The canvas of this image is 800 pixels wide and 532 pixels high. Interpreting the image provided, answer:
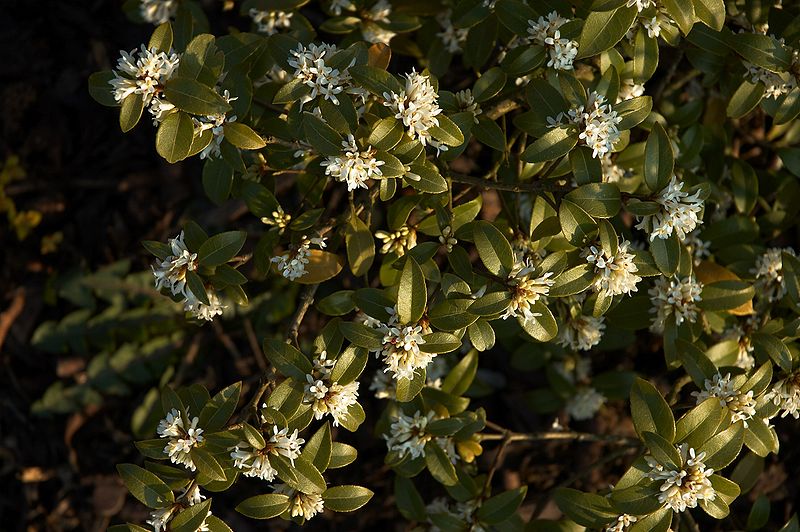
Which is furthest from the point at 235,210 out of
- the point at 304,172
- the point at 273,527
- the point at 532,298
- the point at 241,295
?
the point at 532,298

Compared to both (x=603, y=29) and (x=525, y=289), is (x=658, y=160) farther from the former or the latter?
(x=525, y=289)

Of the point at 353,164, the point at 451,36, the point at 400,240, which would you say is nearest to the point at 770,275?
the point at 400,240

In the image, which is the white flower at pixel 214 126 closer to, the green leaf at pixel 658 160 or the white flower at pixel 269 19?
the white flower at pixel 269 19

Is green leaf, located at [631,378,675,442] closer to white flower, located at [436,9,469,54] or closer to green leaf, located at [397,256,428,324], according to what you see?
green leaf, located at [397,256,428,324]

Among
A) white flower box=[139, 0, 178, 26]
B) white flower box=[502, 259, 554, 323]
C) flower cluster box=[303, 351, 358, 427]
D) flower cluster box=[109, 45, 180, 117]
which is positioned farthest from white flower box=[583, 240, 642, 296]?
white flower box=[139, 0, 178, 26]

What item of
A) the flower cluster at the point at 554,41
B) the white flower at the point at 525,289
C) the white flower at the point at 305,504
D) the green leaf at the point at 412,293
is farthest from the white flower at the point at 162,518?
the flower cluster at the point at 554,41

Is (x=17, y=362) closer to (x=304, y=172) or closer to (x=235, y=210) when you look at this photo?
(x=235, y=210)

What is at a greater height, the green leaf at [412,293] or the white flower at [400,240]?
the green leaf at [412,293]
